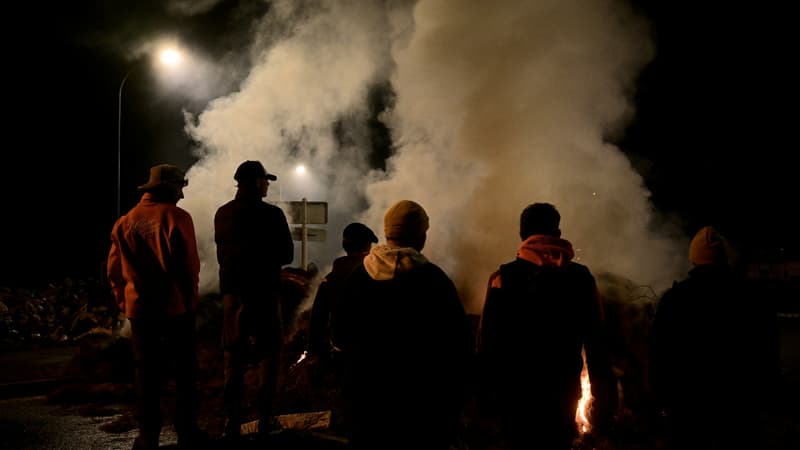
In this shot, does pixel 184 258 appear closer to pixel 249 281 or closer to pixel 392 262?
pixel 249 281

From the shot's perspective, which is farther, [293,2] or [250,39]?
[250,39]

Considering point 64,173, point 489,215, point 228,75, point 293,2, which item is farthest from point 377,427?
point 64,173

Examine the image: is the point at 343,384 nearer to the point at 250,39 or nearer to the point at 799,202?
the point at 250,39

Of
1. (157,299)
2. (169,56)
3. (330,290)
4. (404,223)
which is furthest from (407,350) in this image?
(169,56)

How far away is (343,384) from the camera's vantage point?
113 inches

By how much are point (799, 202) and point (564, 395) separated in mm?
Answer: 30015

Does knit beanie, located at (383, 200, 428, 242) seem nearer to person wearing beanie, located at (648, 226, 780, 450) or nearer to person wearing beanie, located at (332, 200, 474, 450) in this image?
person wearing beanie, located at (332, 200, 474, 450)

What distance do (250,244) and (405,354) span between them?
6.55 feet

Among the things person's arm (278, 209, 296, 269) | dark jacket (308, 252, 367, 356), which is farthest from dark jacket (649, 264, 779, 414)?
person's arm (278, 209, 296, 269)

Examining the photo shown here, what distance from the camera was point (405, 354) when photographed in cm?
273

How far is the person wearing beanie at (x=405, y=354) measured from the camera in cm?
273

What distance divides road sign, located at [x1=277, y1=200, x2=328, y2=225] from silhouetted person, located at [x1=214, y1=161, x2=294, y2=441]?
7.97 metres

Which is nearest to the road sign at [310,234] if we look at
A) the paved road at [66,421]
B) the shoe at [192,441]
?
the paved road at [66,421]

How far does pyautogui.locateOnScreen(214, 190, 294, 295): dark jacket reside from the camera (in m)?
4.39
